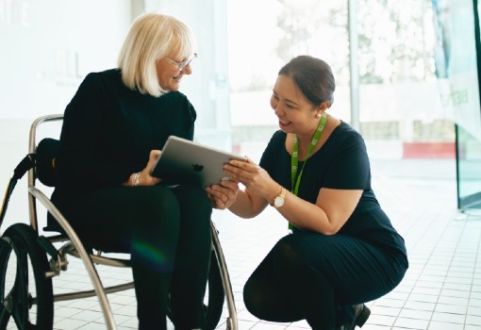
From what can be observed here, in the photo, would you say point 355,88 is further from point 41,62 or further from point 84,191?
point 84,191

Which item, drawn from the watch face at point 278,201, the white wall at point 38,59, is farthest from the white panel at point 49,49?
the watch face at point 278,201

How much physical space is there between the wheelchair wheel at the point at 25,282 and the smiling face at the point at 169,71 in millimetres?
509

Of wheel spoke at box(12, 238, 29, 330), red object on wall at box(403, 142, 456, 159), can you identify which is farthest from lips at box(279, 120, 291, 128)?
red object on wall at box(403, 142, 456, 159)

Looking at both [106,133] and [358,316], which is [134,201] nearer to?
[106,133]

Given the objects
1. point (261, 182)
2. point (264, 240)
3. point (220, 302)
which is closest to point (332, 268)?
point (261, 182)

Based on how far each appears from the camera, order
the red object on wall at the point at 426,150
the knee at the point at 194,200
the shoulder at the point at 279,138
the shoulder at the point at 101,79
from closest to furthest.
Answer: the knee at the point at 194,200
the shoulder at the point at 101,79
the shoulder at the point at 279,138
the red object on wall at the point at 426,150

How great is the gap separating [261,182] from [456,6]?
3.01m

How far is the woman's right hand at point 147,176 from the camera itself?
4.29ft

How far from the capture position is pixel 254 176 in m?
1.24

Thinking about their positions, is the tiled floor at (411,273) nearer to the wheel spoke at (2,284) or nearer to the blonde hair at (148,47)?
the wheel spoke at (2,284)

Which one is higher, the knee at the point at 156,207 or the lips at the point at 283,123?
the lips at the point at 283,123

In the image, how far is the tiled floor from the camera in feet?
5.98

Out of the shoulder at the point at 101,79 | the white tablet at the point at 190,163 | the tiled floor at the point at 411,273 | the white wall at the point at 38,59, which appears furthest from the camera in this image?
the white wall at the point at 38,59

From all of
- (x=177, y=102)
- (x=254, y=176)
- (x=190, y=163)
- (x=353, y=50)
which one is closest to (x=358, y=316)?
(x=254, y=176)
